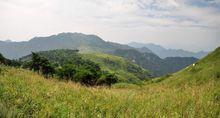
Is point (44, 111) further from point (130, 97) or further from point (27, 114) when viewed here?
point (130, 97)

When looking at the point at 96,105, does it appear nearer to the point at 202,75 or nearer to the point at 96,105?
the point at 96,105

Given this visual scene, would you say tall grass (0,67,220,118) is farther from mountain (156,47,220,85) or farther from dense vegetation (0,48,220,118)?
mountain (156,47,220,85)

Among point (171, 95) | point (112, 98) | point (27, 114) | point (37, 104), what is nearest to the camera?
point (27, 114)

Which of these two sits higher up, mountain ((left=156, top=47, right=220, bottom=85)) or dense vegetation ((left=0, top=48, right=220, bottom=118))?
dense vegetation ((left=0, top=48, right=220, bottom=118))

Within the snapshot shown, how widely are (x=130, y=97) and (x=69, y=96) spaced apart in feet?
7.18

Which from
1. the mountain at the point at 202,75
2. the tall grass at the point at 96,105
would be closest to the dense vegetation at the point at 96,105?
the tall grass at the point at 96,105

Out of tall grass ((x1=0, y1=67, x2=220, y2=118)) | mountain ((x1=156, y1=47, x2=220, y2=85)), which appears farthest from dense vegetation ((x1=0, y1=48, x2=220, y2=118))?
mountain ((x1=156, y1=47, x2=220, y2=85))

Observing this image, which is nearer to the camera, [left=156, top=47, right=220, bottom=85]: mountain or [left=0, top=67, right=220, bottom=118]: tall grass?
[left=0, top=67, right=220, bottom=118]: tall grass

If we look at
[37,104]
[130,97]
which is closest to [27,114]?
[37,104]

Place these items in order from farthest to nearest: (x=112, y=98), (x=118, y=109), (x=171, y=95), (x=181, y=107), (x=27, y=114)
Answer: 1. (x=171, y=95)
2. (x=112, y=98)
3. (x=181, y=107)
4. (x=118, y=109)
5. (x=27, y=114)

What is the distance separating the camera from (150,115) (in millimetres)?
8062

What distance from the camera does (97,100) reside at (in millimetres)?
9750

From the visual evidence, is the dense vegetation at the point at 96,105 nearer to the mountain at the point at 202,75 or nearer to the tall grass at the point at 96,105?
the tall grass at the point at 96,105

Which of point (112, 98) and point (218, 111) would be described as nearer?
point (218, 111)
